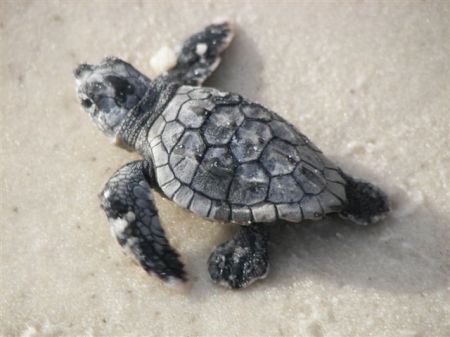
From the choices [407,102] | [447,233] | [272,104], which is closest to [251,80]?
[272,104]

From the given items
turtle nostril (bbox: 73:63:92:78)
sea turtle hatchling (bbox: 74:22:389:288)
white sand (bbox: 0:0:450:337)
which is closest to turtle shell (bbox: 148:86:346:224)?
sea turtle hatchling (bbox: 74:22:389:288)

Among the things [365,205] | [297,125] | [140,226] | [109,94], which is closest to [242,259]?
[140,226]

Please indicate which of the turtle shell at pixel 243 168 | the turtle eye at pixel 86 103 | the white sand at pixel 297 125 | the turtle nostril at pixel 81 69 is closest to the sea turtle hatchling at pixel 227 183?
the turtle shell at pixel 243 168

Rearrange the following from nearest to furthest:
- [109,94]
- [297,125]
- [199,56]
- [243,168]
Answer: [243,168] < [109,94] < [297,125] < [199,56]

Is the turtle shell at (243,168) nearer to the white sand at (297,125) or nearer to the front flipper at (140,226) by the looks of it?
the front flipper at (140,226)

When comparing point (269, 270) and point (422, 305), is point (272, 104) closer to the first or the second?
point (269, 270)

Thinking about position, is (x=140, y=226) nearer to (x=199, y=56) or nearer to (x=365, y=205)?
(x=365, y=205)

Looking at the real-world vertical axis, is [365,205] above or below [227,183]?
above
